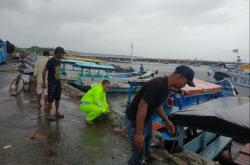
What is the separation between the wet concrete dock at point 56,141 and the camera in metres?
5.15

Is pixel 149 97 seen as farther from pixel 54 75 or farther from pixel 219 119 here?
pixel 54 75

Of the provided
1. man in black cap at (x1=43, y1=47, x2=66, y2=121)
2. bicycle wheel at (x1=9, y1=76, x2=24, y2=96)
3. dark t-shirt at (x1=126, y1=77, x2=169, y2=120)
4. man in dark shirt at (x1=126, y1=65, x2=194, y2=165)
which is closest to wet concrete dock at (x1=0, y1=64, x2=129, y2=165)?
man in black cap at (x1=43, y1=47, x2=66, y2=121)

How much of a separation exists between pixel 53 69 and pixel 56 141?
7.22ft

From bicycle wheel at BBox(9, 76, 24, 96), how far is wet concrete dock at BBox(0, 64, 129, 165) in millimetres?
2917

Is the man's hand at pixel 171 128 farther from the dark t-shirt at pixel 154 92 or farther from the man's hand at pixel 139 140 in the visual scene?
the man's hand at pixel 139 140

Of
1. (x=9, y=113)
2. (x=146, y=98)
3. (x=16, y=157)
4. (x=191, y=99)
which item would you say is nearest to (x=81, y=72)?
(x=9, y=113)

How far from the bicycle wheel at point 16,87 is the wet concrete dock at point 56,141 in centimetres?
292

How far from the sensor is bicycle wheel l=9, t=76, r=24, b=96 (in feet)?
38.2

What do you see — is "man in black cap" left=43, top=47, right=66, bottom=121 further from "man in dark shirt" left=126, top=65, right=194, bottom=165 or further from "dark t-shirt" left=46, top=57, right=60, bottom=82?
"man in dark shirt" left=126, top=65, right=194, bottom=165

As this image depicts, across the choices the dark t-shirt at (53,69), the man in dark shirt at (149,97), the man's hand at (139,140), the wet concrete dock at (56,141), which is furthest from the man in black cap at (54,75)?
the man's hand at (139,140)

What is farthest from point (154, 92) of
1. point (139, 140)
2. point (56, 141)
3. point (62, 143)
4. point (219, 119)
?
point (56, 141)

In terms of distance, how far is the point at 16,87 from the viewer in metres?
11.7

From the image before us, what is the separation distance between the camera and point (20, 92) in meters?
12.0

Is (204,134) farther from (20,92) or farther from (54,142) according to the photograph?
(20,92)
